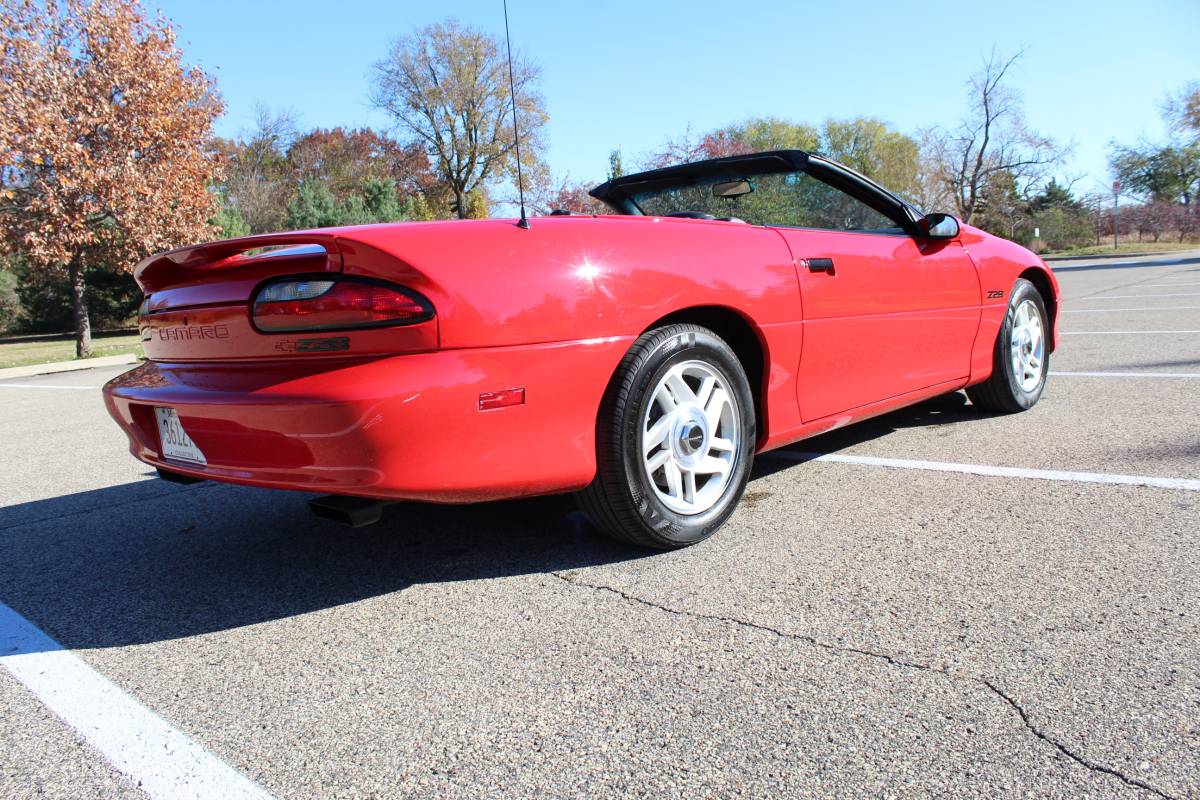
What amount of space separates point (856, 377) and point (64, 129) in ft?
57.0

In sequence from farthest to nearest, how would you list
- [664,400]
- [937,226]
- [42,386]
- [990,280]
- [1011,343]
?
[42,386] → [1011,343] → [990,280] → [937,226] → [664,400]

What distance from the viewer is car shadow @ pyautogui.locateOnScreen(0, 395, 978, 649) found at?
101 inches

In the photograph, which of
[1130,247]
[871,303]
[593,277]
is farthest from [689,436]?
[1130,247]

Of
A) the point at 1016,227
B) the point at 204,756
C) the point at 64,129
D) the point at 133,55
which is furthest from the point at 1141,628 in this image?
the point at 1016,227

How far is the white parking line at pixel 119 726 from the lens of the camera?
5.46 ft

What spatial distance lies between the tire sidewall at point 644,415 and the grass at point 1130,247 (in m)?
46.2

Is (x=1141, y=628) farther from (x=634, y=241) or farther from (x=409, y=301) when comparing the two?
(x=409, y=301)

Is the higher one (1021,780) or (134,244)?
(134,244)

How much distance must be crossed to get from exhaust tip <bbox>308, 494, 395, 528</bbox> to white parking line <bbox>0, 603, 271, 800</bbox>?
2.21 ft

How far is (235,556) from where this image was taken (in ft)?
10.0

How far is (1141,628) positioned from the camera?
2082 mm

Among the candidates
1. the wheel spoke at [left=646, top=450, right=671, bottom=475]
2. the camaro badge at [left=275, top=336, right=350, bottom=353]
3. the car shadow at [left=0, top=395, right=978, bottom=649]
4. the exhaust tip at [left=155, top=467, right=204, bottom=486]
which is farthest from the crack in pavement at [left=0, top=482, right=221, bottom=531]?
the wheel spoke at [left=646, top=450, right=671, bottom=475]

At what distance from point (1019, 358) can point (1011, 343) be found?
23 cm

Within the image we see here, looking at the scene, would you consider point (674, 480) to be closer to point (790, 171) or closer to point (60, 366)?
point (790, 171)
